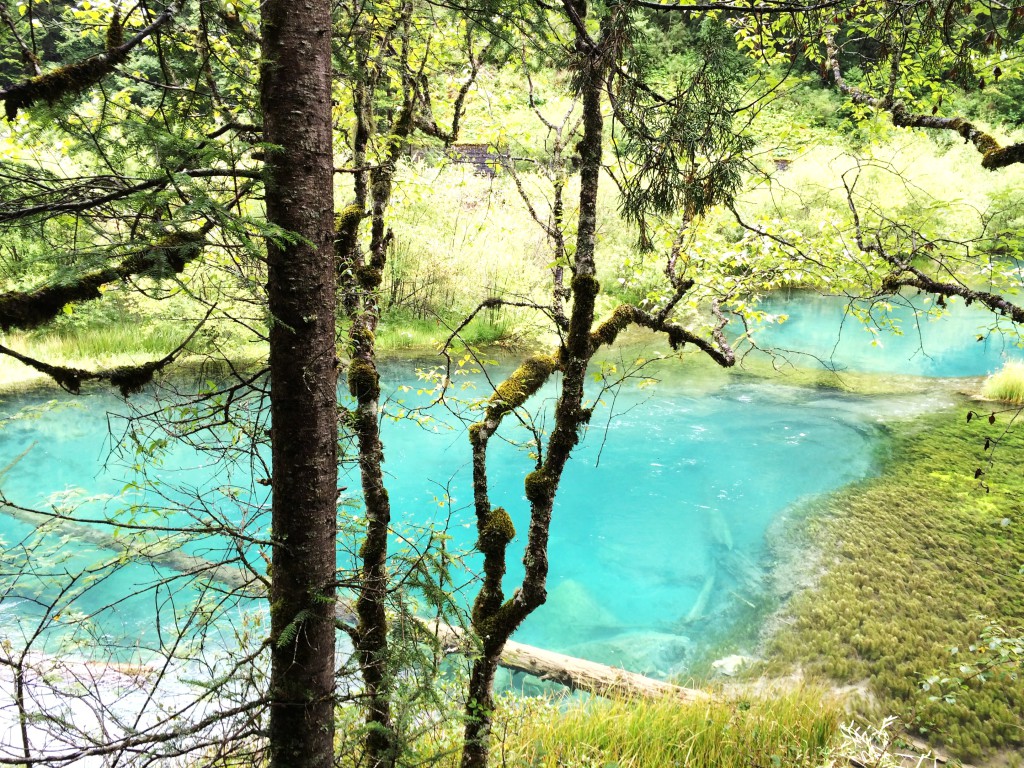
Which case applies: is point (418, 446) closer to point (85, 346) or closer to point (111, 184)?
point (85, 346)

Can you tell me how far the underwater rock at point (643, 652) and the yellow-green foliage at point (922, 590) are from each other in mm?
875

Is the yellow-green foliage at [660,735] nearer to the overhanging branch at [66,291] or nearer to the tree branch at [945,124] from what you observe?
the overhanging branch at [66,291]

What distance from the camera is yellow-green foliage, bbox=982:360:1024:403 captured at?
32.9 feet

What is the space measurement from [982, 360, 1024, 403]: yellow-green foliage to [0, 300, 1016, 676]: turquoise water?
97 cm

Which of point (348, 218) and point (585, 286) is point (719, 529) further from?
point (348, 218)

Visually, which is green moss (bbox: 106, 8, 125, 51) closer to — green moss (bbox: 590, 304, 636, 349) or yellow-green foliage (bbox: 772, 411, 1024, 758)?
green moss (bbox: 590, 304, 636, 349)

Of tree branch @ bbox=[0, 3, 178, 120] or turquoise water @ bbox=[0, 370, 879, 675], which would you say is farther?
turquoise water @ bbox=[0, 370, 879, 675]

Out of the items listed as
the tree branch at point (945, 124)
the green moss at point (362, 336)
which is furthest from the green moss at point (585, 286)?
the tree branch at point (945, 124)

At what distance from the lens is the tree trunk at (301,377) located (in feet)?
5.25

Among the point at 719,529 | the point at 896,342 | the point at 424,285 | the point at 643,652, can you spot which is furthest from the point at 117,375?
the point at 896,342

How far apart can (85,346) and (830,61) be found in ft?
41.0

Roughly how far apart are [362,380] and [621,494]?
6.20 metres

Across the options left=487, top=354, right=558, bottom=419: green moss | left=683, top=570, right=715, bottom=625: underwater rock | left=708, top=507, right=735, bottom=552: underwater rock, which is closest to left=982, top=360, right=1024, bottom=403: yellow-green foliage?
left=708, top=507, right=735, bottom=552: underwater rock

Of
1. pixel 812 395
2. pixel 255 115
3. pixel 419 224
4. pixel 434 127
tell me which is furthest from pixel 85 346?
pixel 812 395
